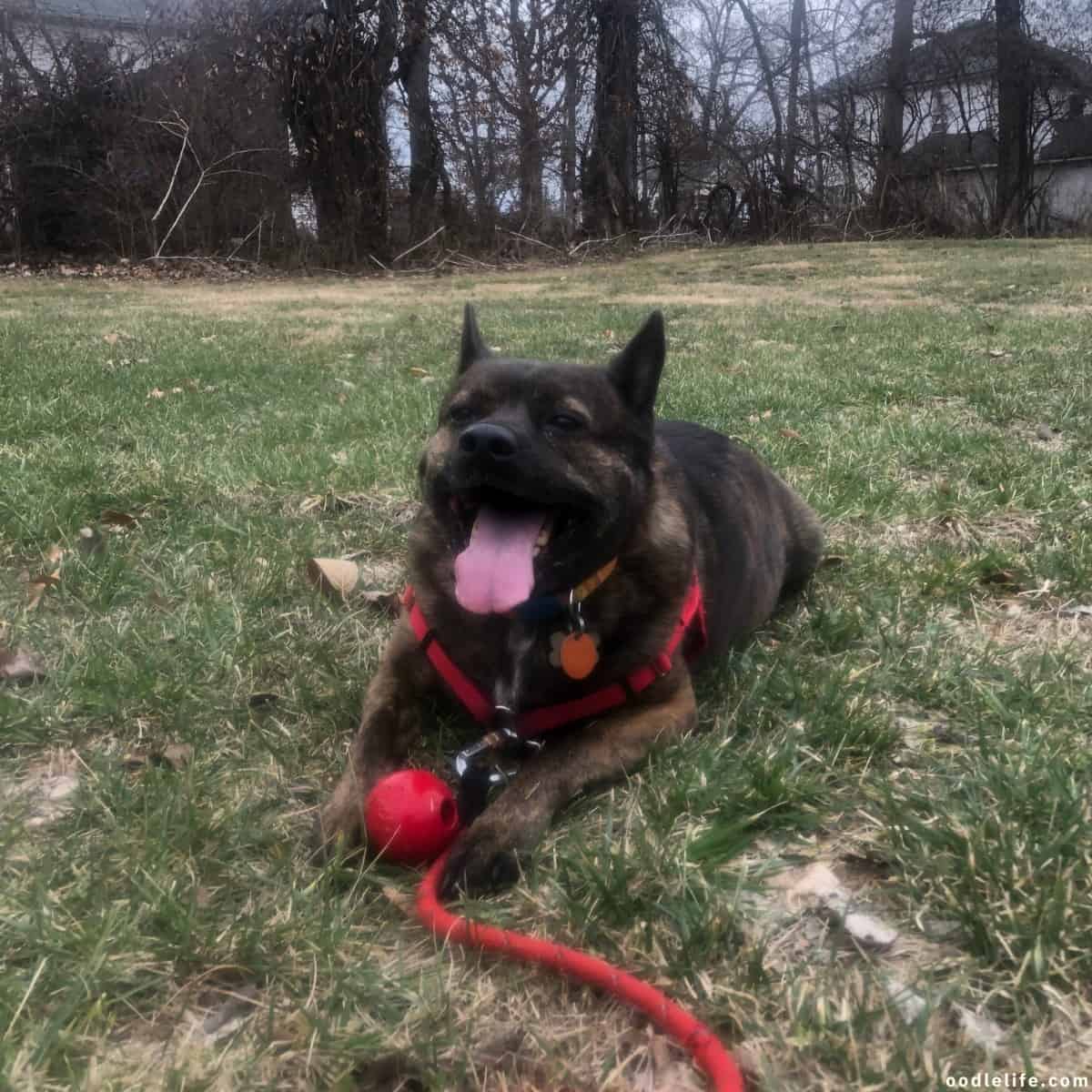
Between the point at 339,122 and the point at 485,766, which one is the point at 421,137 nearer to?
the point at 339,122

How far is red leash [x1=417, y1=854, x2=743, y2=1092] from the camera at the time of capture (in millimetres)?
1617

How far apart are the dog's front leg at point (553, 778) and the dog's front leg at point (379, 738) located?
27 cm

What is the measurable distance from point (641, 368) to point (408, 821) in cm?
149

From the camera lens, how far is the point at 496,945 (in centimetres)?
186

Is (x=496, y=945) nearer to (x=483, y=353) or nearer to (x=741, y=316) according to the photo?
(x=483, y=353)

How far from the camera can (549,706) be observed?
267 cm

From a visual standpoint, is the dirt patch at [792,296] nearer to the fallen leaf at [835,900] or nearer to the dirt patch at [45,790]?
the fallen leaf at [835,900]

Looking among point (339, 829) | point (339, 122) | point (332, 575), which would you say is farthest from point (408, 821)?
point (339, 122)

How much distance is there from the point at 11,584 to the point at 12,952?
2.10m

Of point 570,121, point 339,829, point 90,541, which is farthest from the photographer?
point 570,121

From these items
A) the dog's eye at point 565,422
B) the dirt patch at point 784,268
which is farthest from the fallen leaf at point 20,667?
the dirt patch at point 784,268

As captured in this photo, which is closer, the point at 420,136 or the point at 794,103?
the point at 420,136

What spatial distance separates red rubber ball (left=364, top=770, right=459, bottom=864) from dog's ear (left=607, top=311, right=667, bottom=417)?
1310 millimetres

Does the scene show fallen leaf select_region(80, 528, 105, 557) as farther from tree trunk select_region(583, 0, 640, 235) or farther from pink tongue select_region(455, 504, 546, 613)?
tree trunk select_region(583, 0, 640, 235)
